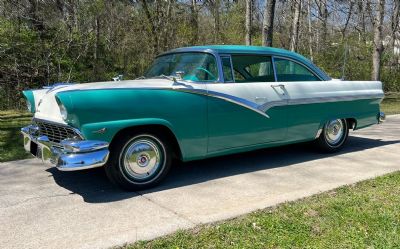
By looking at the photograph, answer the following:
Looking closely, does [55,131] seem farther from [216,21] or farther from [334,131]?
[216,21]

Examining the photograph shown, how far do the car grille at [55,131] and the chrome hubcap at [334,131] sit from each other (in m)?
3.86

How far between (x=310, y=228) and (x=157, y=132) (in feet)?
6.57

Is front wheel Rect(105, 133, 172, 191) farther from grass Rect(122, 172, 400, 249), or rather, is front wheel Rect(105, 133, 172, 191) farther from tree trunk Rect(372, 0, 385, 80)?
tree trunk Rect(372, 0, 385, 80)

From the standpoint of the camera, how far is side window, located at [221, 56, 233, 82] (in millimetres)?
5417

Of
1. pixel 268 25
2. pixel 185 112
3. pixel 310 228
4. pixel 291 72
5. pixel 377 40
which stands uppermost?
pixel 377 40

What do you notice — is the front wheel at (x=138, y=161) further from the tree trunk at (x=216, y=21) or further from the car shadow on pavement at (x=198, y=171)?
the tree trunk at (x=216, y=21)

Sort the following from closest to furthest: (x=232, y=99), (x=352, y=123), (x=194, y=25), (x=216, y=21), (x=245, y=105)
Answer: (x=232, y=99) < (x=245, y=105) < (x=352, y=123) < (x=194, y=25) < (x=216, y=21)

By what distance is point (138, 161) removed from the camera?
4.77 metres

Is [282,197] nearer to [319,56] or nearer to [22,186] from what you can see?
[22,186]

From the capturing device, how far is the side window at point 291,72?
19.9 feet

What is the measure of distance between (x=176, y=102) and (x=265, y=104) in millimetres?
1335

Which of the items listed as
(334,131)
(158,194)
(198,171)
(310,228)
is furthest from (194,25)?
(310,228)

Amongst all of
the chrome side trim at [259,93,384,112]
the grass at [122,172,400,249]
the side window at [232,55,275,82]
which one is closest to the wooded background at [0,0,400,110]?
the chrome side trim at [259,93,384,112]

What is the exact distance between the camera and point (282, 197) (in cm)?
463
